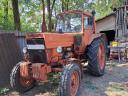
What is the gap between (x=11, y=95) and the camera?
7.60 metres

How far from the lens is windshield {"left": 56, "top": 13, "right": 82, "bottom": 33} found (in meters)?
8.66

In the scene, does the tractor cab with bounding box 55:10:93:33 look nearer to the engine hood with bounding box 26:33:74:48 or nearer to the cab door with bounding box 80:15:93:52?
the cab door with bounding box 80:15:93:52

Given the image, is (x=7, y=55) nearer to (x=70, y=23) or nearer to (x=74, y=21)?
(x=70, y=23)

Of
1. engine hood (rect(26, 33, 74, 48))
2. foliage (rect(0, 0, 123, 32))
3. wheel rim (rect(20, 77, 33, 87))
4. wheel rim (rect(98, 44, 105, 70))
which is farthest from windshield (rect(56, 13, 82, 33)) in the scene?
foliage (rect(0, 0, 123, 32))

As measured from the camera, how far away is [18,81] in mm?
7547

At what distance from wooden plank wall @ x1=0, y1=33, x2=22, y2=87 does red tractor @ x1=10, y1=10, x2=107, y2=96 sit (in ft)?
2.86

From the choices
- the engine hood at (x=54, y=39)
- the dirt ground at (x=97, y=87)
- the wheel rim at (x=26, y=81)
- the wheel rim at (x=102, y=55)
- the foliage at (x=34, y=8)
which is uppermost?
the foliage at (x=34, y=8)

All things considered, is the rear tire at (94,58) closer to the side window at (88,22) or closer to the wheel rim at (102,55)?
the wheel rim at (102,55)

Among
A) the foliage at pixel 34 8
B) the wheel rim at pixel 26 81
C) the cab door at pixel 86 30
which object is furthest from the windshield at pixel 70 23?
the foliage at pixel 34 8

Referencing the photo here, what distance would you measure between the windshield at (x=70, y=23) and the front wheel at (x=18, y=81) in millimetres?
2004

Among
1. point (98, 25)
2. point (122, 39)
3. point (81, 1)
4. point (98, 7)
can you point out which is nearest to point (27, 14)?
point (81, 1)

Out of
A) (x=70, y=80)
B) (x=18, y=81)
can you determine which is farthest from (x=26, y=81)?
(x=70, y=80)

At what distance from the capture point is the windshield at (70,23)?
8664mm

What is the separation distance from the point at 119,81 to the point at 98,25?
1035 cm
